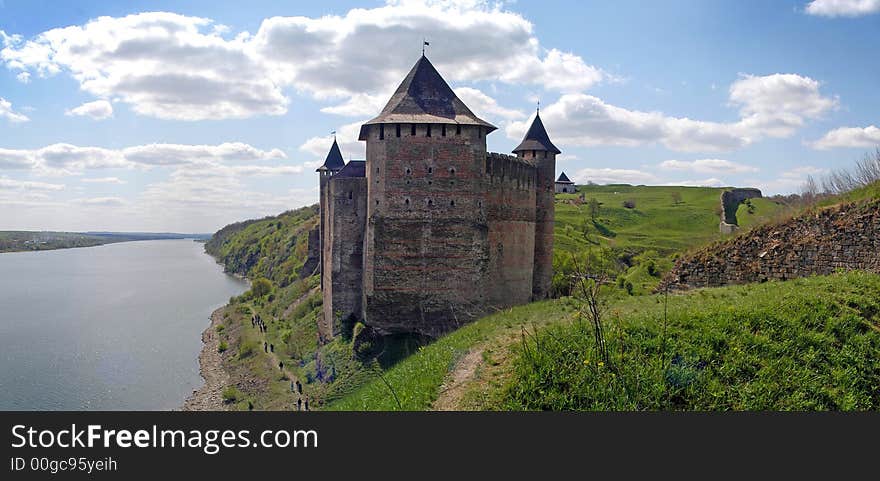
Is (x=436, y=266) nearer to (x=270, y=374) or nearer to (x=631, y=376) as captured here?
(x=270, y=374)

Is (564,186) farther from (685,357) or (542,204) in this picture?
(685,357)

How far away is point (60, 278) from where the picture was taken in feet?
196

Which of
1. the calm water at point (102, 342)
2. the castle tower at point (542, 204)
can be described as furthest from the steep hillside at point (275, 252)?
the castle tower at point (542, 204)

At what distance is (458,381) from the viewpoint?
7266 millimetres

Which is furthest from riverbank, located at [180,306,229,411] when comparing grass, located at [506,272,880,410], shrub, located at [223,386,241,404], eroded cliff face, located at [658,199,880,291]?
grass, located at [506,272,880,410]

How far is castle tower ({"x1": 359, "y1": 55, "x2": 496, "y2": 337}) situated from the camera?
15898 mm

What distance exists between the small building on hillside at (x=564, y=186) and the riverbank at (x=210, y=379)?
40.5m

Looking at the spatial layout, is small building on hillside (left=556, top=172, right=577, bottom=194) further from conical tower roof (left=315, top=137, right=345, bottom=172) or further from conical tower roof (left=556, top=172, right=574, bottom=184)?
conical tower roof (left=315, top=137, right=345, bottom=172)

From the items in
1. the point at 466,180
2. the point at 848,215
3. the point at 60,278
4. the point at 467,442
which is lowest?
the point at 60,278

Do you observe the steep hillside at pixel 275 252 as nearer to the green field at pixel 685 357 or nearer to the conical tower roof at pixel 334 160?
the conical tower roof at pixel 334 160

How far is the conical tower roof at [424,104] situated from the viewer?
1597 cm

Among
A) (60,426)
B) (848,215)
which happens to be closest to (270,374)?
(60,426)

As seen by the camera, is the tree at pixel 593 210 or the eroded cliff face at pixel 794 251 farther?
the tree at pixel 593 210

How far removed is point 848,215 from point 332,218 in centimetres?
1357
